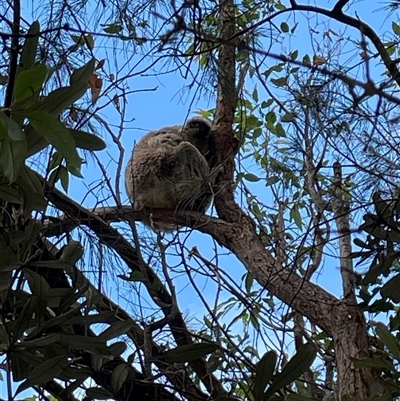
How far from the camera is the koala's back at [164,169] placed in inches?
170

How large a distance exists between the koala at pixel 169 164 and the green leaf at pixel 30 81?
2.84 m

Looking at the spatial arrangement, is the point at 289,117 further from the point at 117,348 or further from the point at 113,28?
the point at 117,348

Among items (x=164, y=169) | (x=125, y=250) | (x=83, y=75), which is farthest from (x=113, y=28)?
(x=164, y=169)

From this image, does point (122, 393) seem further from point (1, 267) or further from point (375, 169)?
point (375, 169)

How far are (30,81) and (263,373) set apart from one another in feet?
2.64

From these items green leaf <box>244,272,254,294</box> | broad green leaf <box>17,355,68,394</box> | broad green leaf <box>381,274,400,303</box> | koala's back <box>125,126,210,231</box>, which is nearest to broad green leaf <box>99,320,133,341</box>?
broad green leaf <box>17,355,68,394</box>

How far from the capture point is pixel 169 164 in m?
4.95

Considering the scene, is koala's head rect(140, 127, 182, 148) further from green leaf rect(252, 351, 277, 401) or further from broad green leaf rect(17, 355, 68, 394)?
broad green leaf rect(17, 355, 68, 394)

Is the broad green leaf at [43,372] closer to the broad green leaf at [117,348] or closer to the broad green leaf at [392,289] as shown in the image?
the broad green leaf at [117,348]

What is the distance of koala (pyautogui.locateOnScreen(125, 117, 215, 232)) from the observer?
14.3 feet

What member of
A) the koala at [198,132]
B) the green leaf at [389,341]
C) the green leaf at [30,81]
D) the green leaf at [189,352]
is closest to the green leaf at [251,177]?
the koala at [198,132]

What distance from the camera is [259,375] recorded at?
1578mm

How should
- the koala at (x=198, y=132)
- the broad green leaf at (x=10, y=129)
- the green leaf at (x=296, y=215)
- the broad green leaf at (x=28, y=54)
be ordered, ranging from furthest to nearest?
the koala at (x=198, y=132) → the green leaf at (x=296, y=215) → the broad green leaf at (x=28, y=54) → the broad green leaf at (x=10, y=129)

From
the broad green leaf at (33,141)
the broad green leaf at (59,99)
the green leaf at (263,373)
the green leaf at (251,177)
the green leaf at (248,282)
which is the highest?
the green leaf at (251,177)
